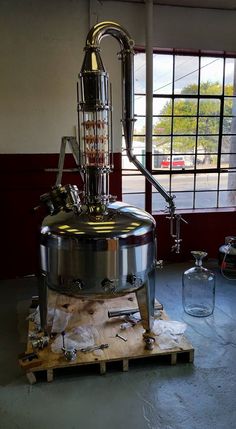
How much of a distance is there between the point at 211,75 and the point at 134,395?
3476 millimetres

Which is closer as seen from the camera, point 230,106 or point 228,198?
point 230,106

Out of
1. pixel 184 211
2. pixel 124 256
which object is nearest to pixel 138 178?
pixel 184 211

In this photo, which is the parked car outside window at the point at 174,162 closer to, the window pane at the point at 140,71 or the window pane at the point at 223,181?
the window pane at the point at 223,181

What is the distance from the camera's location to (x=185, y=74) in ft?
13.3

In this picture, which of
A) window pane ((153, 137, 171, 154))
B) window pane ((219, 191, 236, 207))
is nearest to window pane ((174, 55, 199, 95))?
window pane ((153, 137, 171, 154))

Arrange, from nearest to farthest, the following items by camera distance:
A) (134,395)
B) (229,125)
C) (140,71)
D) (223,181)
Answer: (134,395) < (140,71) < (229,125) < (223,181)

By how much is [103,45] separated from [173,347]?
300cm

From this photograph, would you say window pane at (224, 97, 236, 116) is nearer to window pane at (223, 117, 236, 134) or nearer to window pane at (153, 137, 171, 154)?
window pane at (223, 117, 236, 134)

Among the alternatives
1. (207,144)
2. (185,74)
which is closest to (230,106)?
(207,144)

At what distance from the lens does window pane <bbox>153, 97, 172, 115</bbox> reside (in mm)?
4059

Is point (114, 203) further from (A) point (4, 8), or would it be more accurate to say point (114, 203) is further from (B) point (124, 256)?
(A) point (4, 8)

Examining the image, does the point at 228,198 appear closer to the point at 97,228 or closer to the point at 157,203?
the point at 157,203

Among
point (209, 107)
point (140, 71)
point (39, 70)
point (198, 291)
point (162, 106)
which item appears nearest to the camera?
point (198, 291)

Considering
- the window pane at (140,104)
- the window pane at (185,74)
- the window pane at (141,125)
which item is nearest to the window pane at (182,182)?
the window pane at (141,125)
